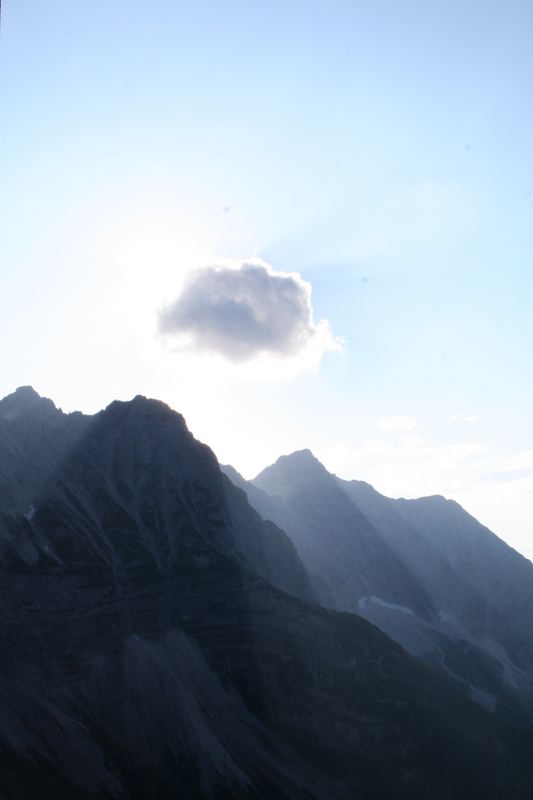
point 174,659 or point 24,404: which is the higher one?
point 24,404

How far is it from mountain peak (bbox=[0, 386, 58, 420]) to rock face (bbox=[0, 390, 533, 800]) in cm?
59

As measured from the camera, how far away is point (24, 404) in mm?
138125

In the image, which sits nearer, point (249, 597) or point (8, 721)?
point (8, 721)

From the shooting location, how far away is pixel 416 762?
109312 mm

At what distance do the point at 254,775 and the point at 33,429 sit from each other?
6793cm

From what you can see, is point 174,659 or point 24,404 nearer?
point 174,659

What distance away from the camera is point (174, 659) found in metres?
105

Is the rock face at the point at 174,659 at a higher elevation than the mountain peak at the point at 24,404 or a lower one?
lower

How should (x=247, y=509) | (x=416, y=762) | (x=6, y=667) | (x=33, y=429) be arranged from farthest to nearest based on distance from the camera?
(x=247, y=509), (x=33, y=429), (x=416, y=762), (x=6, y=667)

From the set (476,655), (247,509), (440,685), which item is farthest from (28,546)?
(476,655)

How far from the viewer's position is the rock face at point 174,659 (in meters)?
86.6

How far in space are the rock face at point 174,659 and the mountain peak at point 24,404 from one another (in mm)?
589

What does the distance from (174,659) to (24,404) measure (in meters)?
58.6

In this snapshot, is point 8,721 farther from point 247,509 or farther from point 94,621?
point 247,509
